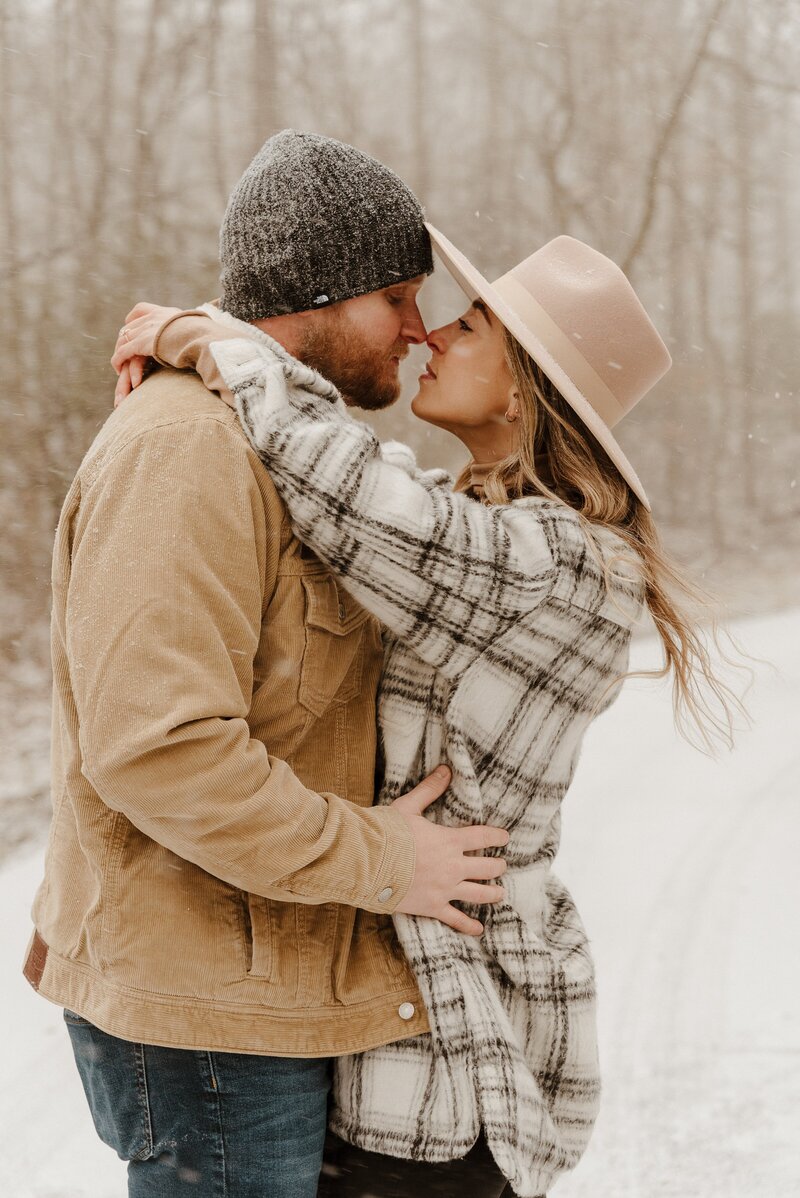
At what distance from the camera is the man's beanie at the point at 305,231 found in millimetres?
1337

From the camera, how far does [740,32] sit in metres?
4.77

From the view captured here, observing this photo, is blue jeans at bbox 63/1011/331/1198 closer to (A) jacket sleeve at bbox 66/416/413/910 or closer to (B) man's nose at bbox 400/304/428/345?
(A) jacket sleeve at bbox 66/416/413/910

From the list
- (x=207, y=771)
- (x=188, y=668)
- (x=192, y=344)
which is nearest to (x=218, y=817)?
(x=207, y=771)

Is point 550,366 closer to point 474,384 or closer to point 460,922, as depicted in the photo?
point 474,384

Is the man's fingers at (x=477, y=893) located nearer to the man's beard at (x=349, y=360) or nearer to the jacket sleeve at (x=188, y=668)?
the jacket sleeve at (x=188, y=668)

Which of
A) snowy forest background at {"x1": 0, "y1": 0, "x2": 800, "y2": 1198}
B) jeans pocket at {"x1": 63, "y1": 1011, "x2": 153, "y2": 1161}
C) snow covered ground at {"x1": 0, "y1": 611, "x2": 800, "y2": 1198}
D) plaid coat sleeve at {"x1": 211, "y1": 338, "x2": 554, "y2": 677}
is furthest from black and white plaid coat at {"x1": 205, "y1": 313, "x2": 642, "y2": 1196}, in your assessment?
snowy forest background at {"x1": 0, "y1": 0, "x2": 800, "y2": 1198}

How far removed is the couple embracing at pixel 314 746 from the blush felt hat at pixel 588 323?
0.03 metres

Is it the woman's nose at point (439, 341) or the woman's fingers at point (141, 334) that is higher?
the woman's fingers at point (141, 334)

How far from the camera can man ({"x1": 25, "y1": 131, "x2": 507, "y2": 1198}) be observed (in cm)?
103

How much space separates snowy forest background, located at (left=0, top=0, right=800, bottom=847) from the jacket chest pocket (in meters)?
3.00

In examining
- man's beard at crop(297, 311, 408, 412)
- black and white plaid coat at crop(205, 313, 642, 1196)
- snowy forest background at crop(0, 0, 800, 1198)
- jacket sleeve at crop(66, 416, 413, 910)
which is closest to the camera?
jacket sleeve at crop(66, 416, 413, 910)

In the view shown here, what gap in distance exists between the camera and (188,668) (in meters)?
1.02

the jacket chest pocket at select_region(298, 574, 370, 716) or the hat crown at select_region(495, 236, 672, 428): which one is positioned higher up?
the hat crown at select_region(495, 236, 672, 428)

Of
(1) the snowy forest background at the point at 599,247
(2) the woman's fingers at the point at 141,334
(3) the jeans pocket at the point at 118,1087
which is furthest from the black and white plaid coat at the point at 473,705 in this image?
(1) the snowy forest background at the point at 599,247
